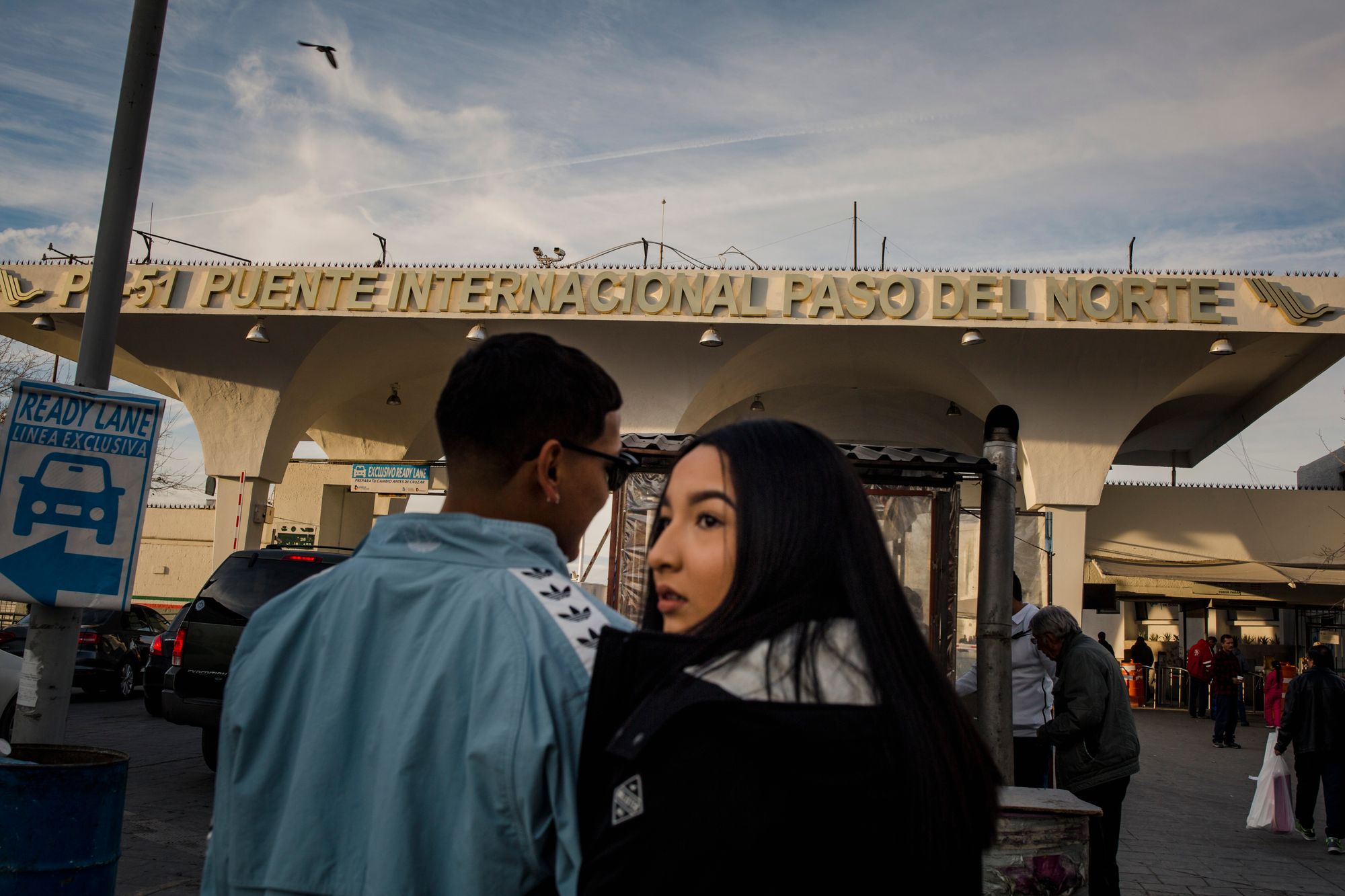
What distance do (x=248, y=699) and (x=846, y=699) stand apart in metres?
0.92

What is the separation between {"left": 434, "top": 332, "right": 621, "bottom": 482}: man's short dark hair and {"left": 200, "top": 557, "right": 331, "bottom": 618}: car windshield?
8.26 metres

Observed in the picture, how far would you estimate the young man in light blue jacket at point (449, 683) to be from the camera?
54.7 inches

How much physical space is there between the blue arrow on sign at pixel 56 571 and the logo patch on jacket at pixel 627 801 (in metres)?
→ 3.90

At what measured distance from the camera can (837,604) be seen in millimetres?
1343

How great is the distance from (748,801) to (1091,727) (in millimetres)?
5828

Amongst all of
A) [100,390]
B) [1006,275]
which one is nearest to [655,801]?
[100,390]

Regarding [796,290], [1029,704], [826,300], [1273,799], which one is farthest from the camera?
[796,290]

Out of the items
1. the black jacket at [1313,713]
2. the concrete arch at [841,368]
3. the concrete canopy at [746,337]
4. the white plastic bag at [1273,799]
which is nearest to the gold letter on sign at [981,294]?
the concrete canopy at [746,337]

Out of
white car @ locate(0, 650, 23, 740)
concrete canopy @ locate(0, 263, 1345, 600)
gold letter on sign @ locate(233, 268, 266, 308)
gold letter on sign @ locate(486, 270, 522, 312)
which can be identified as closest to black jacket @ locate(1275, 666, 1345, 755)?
concrete canopy @ locate(0, 263, 1345, 600)

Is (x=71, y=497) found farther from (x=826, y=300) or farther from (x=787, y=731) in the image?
(x=826, y=300)

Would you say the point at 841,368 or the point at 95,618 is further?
the point at 841,368

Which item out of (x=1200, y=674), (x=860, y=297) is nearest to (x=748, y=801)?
(x=860, y=297)

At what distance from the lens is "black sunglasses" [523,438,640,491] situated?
1777 millimetres

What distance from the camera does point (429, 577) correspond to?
5.16ft
